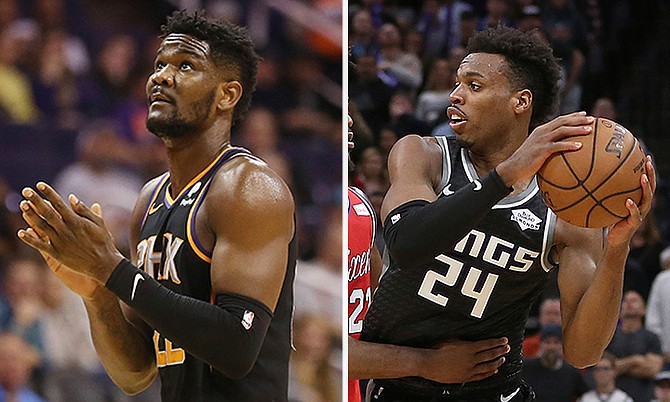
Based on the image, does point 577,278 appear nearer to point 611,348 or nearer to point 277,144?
point 277,144

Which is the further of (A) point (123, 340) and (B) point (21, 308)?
(B) point (21, 308)

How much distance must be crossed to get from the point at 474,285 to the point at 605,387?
2.84 meters

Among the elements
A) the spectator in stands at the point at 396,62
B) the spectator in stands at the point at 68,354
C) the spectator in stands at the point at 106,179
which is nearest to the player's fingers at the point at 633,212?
the spectator in stands at the point at 106,179

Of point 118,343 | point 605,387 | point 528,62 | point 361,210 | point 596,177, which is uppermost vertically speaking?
point 528,62

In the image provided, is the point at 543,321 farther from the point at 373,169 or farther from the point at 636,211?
the point at 636,211

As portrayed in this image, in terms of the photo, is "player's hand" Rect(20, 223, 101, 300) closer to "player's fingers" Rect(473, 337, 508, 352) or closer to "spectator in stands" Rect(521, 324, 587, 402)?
"player's fingers" Rect(473, 337, 508, 352)

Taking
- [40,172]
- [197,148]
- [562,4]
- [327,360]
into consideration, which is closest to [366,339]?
[327,360]

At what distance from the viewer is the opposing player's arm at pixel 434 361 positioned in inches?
97.0

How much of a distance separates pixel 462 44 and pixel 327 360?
11.5ft

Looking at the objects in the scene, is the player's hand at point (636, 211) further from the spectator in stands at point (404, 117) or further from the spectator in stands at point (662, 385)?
the spectator in stands at point (662, 385)

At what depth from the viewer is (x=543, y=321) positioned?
5027 millimetres

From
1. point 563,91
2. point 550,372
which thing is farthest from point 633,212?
point 563,91

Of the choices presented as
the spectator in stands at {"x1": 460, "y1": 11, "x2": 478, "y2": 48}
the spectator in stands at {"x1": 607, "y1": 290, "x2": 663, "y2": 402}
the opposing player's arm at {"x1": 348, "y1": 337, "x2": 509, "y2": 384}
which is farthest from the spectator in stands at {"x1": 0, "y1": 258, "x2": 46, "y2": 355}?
the spectator in stands at {"x1": 460, "y1": 11, "x2": 478, "y2": 48}

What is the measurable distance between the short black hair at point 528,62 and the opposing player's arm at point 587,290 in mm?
357
